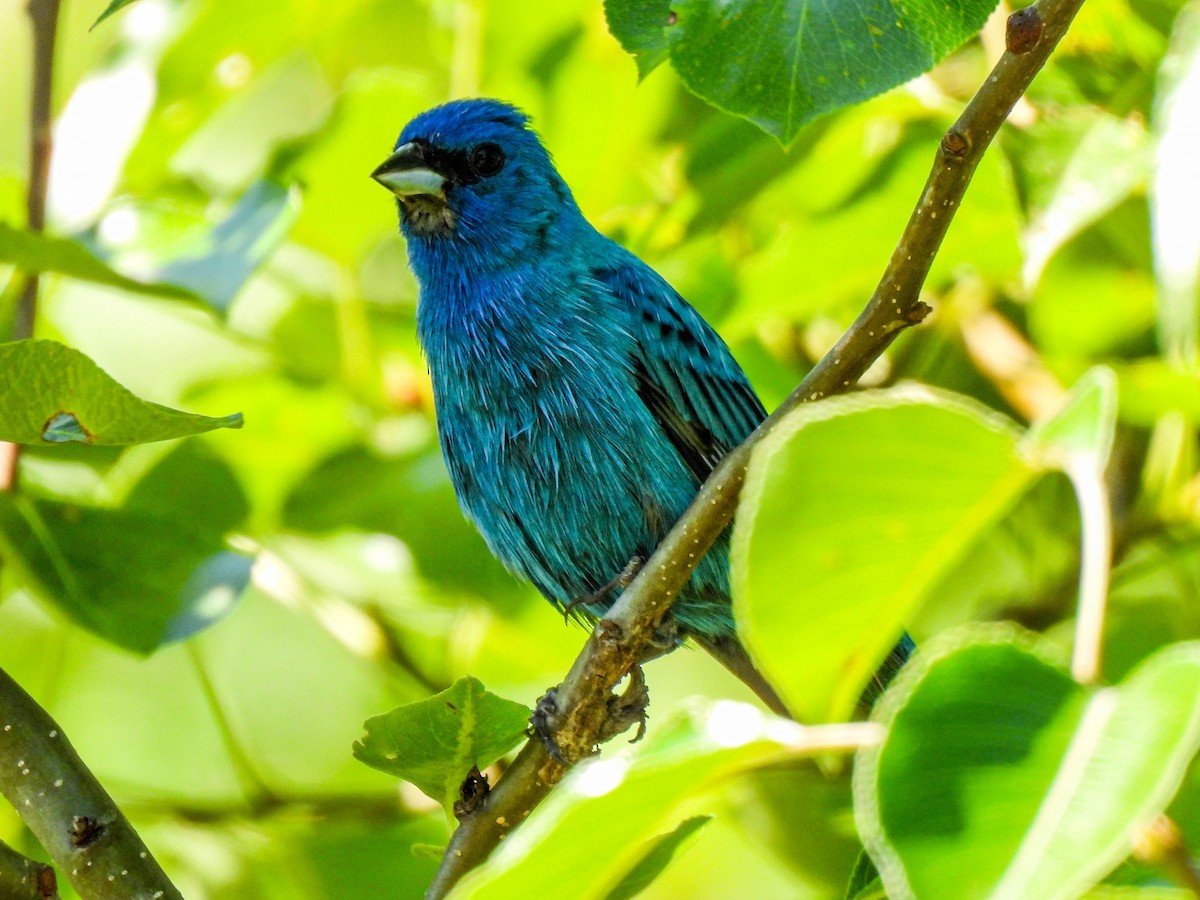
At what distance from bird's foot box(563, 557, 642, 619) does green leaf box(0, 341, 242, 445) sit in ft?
4.85

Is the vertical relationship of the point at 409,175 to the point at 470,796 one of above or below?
above

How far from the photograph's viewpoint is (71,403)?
211 cm

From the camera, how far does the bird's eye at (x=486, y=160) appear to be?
4.36 metres

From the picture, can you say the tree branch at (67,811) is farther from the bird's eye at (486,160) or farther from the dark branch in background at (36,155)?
the bird's eye at (486,160)

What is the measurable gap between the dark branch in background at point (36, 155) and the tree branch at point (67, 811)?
817 millimetres

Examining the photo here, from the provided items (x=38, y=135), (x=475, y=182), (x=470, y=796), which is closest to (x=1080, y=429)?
(x=470, y=796)

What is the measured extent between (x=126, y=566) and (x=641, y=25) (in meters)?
1.56

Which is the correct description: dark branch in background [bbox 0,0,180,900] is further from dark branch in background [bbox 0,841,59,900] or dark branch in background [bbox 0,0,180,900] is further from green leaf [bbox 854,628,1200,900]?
green leaf [bbox 854,628,1200,900]

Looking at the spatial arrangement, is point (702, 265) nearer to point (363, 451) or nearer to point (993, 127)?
point (363, 451)

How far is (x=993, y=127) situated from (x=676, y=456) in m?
1.82

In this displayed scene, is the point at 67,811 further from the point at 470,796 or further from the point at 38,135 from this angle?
the point at 38,135

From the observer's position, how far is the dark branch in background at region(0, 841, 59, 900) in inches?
84.7

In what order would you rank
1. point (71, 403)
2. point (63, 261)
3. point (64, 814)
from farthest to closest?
point (63, 261) < point (64, 814) < point (71, 403)

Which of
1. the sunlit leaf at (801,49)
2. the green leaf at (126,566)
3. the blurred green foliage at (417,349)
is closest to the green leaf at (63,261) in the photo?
the blurred green foliage at (417,349)
